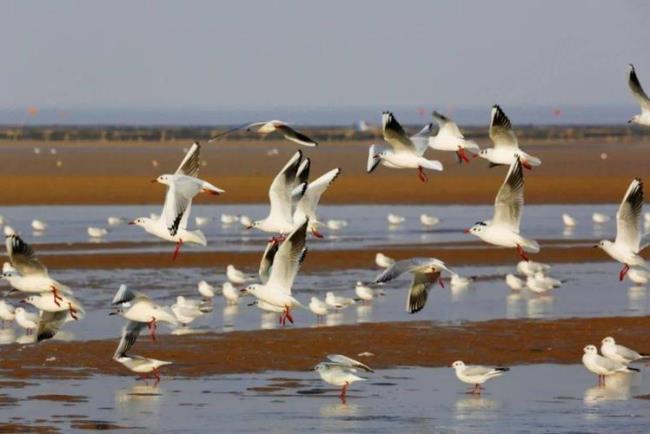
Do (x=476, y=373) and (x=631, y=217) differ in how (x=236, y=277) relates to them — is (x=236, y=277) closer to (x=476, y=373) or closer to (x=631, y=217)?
(x=631, y=217)

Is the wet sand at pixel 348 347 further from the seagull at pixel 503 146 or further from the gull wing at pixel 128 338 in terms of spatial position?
the seagull at pixel 503 146

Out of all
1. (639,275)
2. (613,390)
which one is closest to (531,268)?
(639,275)

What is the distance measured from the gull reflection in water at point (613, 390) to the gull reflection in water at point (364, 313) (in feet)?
16.0

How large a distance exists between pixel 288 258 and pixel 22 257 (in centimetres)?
282

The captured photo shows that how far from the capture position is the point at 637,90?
61.1ft

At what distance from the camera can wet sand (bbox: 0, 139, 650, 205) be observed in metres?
45.0

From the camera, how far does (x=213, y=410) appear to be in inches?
603

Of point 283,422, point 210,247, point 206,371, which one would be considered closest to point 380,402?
point 283,422

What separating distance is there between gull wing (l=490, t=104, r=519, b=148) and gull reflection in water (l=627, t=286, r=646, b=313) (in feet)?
16.5

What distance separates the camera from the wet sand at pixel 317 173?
4503cm

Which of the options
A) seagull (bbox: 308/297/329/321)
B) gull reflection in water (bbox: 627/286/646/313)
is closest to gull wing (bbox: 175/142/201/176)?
seagull (bbox: 308/297/329/321)

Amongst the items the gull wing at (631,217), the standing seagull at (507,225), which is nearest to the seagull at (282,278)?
the standing seagull at (507,225)

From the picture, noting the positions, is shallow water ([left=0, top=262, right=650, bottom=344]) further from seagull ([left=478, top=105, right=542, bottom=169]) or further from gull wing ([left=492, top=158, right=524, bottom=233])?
gull wing ([left=492, top=158, right=524, bottom=233])

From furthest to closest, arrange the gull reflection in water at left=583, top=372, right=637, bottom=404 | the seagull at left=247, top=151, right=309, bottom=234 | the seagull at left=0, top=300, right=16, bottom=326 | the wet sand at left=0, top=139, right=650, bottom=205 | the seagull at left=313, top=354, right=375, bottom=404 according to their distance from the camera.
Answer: the wet sand at left=0, top=139, right=650, bottom=205, the seagull at left=0, top=300, right=16, bottom=326, the seagull at left=247, top=151, right=309, bottom=234, the gull reflection in water at left=583, top=372, right=637, bottom=404, the seagull at left=313, top=354, right=375, bottom=404
